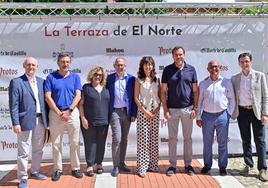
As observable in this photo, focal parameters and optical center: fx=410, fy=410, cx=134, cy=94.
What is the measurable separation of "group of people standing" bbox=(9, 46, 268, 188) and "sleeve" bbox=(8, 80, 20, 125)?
332 mm

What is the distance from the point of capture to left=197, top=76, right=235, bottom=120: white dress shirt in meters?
6.85

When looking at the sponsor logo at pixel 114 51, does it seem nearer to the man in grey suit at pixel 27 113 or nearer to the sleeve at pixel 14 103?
the man in grey suit at pixel 27 113

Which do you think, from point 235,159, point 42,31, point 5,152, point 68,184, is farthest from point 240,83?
point 5,152

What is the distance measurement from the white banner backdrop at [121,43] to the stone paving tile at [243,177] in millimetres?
890

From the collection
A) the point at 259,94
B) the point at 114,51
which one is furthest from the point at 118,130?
the point at 259,94

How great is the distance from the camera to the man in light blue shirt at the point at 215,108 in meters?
6.85

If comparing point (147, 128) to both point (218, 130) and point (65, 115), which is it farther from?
point (65, 115)

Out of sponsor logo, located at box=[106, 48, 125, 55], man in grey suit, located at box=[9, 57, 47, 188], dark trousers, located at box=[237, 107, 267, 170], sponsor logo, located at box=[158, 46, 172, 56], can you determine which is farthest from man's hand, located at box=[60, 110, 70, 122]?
dark trousers, located at box=[237, 107, 267, 170]

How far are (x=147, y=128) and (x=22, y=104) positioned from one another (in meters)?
2.07

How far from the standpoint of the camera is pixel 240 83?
6863mm

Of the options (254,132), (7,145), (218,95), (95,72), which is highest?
(95,72)

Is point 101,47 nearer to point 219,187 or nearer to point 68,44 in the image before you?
point 68,44

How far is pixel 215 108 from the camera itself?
688cm

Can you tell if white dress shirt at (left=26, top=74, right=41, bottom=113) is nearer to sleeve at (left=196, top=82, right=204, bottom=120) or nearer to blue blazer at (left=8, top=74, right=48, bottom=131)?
blue blazer at (left=8, top=74, right=48, bottom=131)
